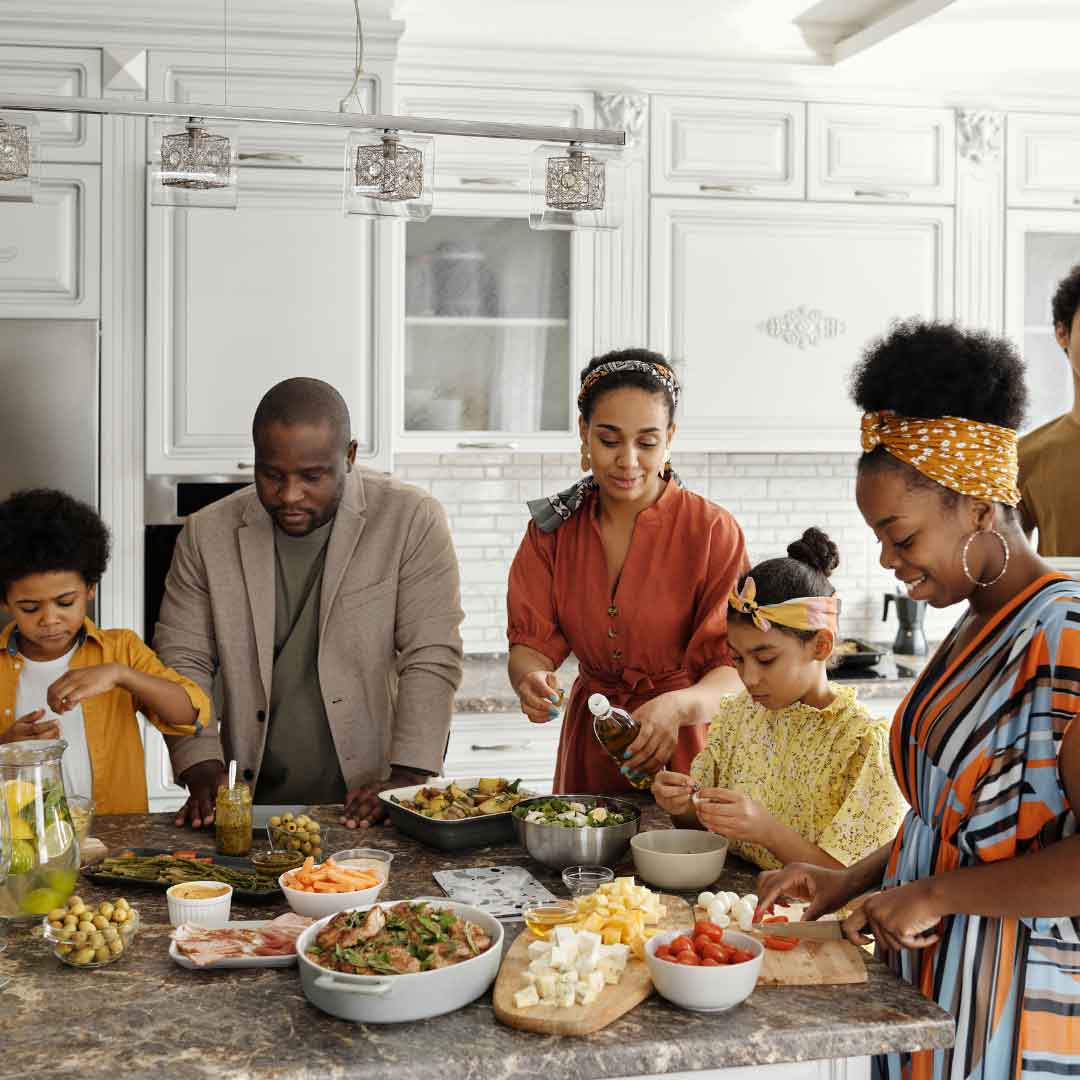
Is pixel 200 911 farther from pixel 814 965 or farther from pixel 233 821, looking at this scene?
pixel 814 965

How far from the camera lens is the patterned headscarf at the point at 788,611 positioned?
6.61 feet

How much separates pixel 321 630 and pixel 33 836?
886 mm

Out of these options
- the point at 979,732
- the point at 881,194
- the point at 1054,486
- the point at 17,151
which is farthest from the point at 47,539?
the point at 881,194

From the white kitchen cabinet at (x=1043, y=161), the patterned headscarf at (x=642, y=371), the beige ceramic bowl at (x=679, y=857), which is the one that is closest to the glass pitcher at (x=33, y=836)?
the beige ceramic bowl at (x=679, y=857)

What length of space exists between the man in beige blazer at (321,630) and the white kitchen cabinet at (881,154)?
222cm

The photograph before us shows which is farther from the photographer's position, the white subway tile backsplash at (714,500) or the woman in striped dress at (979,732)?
the white subway tile backsplash at (714,500)

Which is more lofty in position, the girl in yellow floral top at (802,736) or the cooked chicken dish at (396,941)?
the girl in yellow floral top at (802,736)

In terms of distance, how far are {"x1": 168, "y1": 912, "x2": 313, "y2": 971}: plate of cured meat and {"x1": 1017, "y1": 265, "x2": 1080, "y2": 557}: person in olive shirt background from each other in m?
1.74

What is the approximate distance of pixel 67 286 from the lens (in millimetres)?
3590

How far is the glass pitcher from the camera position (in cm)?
171

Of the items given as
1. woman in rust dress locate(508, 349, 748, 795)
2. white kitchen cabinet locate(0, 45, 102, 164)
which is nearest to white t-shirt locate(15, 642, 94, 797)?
woman in rust dress locate(508, 349, 748, 795)

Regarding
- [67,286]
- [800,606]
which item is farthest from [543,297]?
[800,606]

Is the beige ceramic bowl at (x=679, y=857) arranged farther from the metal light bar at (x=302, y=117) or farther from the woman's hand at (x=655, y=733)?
the metal light bar at (x=302, y=117)

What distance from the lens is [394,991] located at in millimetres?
1400
